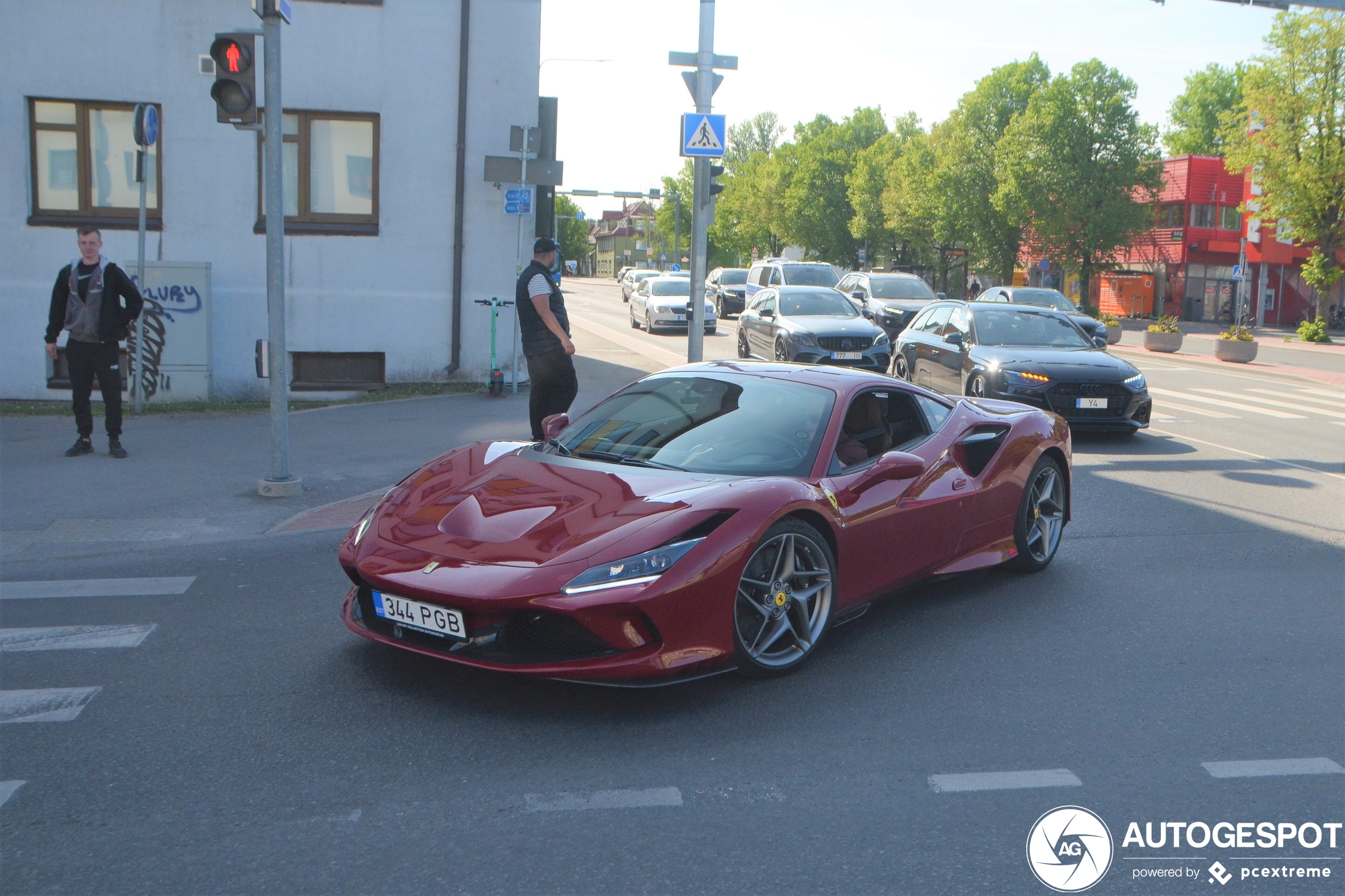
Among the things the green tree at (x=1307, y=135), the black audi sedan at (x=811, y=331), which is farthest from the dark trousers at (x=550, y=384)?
the green tree at (x=1307, y=135)

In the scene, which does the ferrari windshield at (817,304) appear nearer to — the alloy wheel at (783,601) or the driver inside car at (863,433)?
the driver inside car at (863,433)

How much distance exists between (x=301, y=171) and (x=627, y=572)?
12.4 m

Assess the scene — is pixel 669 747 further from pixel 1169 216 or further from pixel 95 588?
pixel 1169 216

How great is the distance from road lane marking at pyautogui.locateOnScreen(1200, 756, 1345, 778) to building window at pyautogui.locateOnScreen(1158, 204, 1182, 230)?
6059 cm

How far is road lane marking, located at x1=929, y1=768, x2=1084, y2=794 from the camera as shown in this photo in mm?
3818

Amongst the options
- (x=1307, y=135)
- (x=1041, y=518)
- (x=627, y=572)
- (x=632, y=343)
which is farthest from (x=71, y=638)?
(x=1307, y=135)

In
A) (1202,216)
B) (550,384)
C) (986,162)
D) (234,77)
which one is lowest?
(550,384)

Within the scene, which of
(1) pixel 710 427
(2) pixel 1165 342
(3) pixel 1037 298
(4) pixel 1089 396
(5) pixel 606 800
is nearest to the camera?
(5) pixel 606 800

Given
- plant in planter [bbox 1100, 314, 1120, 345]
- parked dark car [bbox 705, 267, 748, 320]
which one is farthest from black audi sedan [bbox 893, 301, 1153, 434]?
parked dark car [bbox 705, 267, 748, 320]

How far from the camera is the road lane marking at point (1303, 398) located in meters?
18.5

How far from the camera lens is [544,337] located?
964 centimetres

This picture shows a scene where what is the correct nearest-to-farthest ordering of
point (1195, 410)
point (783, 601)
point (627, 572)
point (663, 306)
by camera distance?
point (627, 572) → point (783, 601) → point (1195, 410) → point (663, 306)

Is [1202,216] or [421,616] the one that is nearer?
[421,616]

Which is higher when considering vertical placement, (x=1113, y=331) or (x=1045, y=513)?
(x=1113, y=331)
